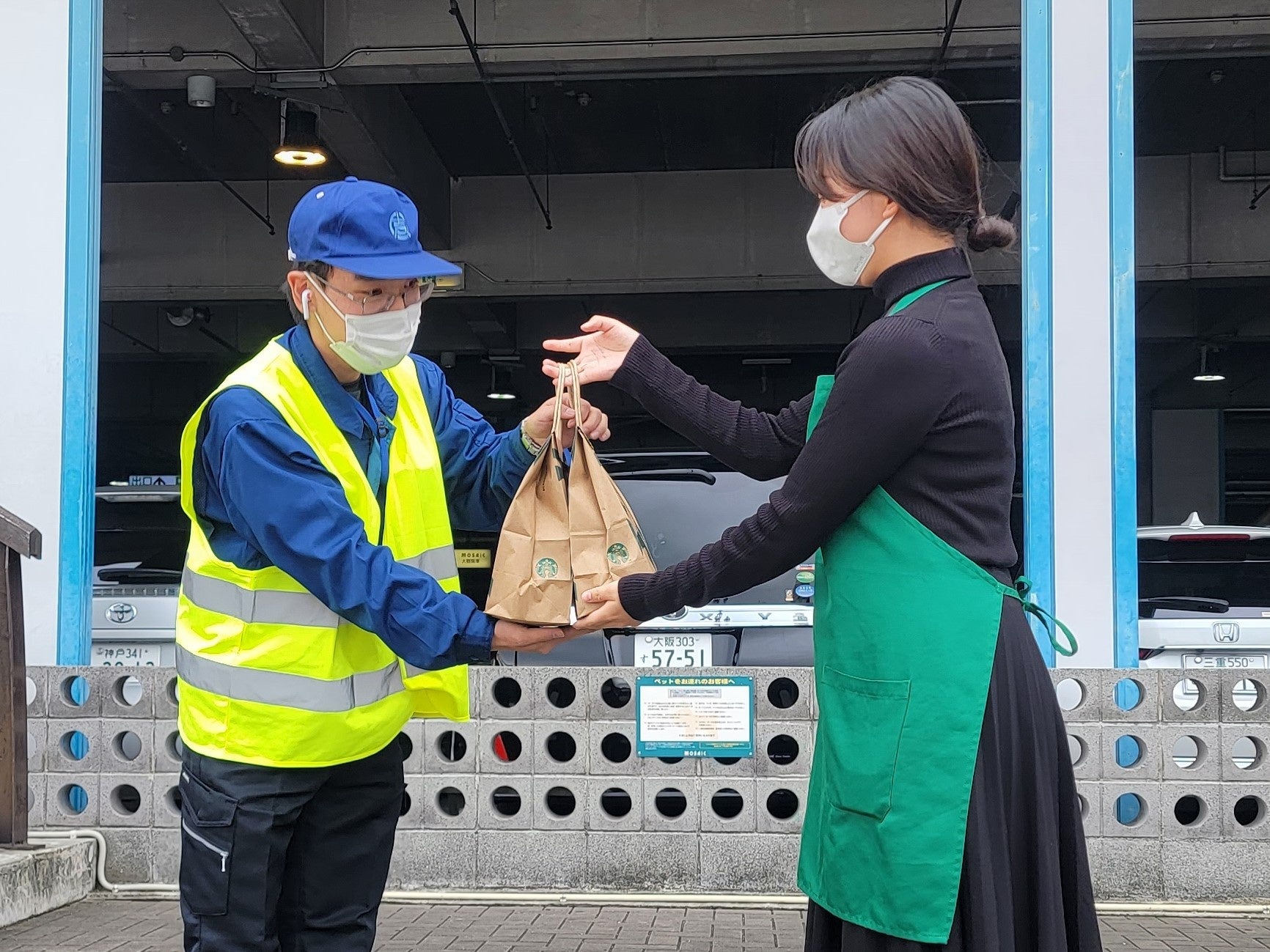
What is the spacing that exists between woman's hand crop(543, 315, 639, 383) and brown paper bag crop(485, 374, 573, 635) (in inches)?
7.9

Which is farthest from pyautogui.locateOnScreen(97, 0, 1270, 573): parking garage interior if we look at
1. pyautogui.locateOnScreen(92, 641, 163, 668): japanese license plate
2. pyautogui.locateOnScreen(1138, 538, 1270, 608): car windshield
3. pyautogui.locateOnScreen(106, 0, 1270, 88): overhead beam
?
pyautogui.locateOnScreen(92, 641, 163, 668): japanese license plate

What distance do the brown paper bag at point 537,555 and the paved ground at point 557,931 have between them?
264 cm

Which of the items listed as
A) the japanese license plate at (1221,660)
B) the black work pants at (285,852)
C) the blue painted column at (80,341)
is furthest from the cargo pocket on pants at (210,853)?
the japanese license plate at (1221,660)

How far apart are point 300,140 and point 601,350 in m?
9.05

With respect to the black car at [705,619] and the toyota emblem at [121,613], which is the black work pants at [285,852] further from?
the toyota emblem at [121,613]

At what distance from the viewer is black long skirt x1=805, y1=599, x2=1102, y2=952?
7.16ft

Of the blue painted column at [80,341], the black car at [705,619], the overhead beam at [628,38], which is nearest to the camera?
the black car at [705,619]

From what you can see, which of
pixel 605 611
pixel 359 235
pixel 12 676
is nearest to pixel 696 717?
pixel 12 676

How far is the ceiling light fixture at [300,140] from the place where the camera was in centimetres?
1116

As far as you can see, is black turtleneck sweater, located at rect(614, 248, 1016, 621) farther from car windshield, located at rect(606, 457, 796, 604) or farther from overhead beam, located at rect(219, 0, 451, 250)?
overhead beam, located at rect(219, 0, 451, 250)

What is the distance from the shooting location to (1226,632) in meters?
6.09

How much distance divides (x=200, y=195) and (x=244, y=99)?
3932 mm

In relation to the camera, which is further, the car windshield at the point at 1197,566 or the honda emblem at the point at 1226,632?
the car windshield at the point at 1197,566

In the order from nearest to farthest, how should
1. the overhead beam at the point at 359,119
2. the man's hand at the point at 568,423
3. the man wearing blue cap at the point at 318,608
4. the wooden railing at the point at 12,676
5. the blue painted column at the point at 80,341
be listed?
1. the man wearing blue cap at the point at 318,608
2. the man's hand at the point at 568,423
3. the wooden railing at the point at 12,676
4. the blue painted column at the point at 80,341
5. the overhead beam at the point at 359,119
